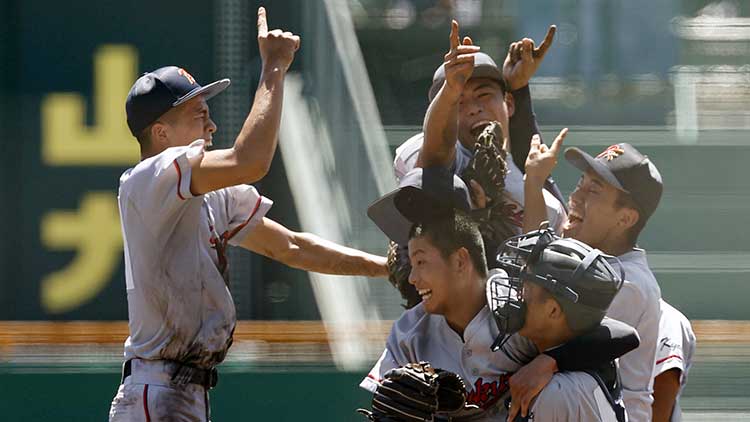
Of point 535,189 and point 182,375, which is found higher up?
point 535,189

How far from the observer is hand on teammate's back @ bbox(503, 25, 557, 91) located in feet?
14.0

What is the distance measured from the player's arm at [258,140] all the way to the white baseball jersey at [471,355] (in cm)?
54

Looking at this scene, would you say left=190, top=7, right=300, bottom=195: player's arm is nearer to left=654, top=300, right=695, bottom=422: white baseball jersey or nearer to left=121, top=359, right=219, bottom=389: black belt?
left=121, top=359, right=219, bottom=389: black belt

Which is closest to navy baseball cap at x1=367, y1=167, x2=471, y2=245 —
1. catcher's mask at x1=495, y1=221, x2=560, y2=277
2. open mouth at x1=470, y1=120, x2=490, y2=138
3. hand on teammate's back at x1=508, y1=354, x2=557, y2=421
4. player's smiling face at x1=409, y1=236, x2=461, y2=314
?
player's smiling face at x1=409, y1=236, x2=461, y2=314

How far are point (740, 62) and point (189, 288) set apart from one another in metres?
3.26

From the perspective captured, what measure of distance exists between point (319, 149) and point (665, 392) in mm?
2496

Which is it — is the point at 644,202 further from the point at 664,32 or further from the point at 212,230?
the point at 664,32

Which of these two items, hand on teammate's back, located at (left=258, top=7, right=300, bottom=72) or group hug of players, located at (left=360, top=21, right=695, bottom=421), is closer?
group hug of players, located at (left=360, top=21, right=695, bottom=421)

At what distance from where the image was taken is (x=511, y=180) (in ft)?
13.5

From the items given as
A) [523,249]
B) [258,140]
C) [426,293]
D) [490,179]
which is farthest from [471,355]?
[258,140]

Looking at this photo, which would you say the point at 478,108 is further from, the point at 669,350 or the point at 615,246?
the point at 669,350

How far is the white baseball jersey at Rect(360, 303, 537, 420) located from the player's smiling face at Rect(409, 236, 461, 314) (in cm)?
7

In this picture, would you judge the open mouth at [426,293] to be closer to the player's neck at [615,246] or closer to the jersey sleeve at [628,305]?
the jersey sleeve at [628,305]

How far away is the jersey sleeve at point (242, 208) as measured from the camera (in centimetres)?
419
